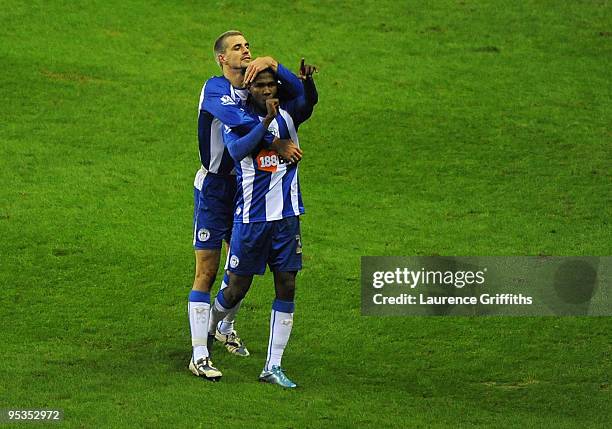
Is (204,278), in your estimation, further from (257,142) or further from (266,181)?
(257,142)

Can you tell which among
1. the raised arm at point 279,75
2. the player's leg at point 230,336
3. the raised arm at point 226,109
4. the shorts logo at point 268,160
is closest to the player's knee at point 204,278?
the player's leg at point 230,336

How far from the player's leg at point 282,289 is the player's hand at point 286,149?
0.42 m

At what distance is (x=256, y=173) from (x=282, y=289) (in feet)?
2.57

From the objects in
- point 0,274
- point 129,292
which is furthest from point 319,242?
point 0,274

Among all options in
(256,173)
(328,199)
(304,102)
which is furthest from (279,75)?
(328,199)

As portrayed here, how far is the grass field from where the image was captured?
8375 mm

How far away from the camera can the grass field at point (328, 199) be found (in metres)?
8.38

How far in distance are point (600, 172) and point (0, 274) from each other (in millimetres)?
6568

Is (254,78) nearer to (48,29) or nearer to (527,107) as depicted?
(527,107)

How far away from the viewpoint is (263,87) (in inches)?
327

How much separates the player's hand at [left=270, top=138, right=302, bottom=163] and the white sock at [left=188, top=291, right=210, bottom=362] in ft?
3.99

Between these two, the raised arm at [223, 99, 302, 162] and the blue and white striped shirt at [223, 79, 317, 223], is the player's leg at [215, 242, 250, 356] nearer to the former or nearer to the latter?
the blue and white striped shirt at [223, 79, 317, 223]

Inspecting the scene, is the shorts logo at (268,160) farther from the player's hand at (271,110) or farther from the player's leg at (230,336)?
the player's leg at (230,336)

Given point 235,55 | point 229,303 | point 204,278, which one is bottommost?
Answer: point 229,303
